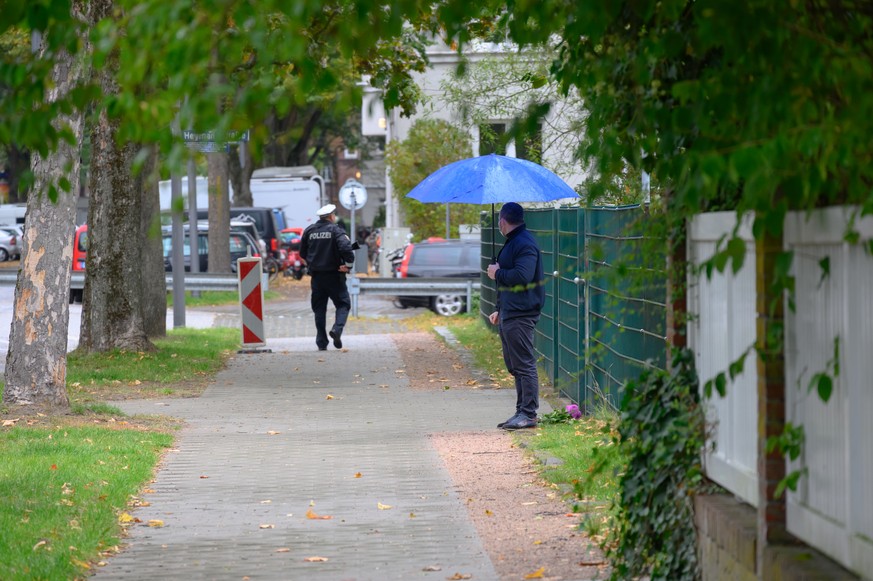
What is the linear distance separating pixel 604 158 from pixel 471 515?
11.8 feet

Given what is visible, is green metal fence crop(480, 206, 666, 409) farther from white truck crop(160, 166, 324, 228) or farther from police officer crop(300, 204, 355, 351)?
white truck crop(160, 166, 324, 228)

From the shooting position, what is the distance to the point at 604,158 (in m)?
4.61

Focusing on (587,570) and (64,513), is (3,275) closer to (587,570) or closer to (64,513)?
(64,513)

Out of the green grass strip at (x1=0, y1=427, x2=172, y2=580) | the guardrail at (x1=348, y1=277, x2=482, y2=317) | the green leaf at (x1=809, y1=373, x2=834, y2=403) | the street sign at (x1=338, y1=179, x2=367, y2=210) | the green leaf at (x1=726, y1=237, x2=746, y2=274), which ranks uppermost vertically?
the street sign at (x1=338, y1=179, x2=367, y2=210)

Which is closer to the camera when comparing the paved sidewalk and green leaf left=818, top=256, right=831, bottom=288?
green leaf left=818, top=256, right=831, bottom=288

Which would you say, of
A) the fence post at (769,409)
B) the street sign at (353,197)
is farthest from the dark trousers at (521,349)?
the street sign at (353,197)

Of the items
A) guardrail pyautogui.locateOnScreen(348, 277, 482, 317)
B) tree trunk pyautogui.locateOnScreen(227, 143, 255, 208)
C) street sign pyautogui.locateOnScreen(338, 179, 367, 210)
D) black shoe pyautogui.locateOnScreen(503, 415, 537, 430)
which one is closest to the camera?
black shoe pyautogui.locateOnScreen(503, 415, 537, 430)

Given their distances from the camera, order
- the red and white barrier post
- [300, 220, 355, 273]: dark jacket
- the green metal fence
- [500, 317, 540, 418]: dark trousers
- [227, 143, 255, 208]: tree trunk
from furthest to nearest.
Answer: [227, 143, 255, 208]: tree trunk
[300, 220, 355, 273]: dark jacket
the red and white barrier post
[500, 317, 540, 418]: dark trousers
the green metal fence

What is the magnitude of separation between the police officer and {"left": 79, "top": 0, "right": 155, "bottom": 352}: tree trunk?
244cm

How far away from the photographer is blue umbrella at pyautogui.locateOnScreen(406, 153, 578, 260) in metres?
13.4

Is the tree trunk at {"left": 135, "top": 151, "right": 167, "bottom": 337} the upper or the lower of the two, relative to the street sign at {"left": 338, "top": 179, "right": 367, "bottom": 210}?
lower

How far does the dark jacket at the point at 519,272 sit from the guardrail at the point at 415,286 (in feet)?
49.6

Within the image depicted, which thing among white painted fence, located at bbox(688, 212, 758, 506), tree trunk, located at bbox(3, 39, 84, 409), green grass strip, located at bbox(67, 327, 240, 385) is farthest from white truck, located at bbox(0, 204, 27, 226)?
white painted fence, located at bbox(688, 212, 758, 506)

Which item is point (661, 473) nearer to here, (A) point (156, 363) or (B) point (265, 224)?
(A) point (156, 363)
